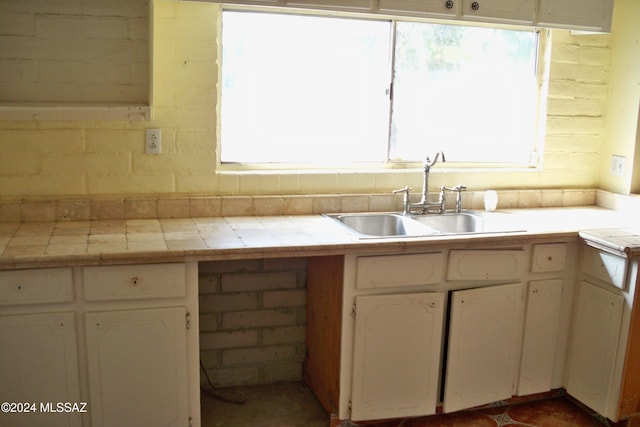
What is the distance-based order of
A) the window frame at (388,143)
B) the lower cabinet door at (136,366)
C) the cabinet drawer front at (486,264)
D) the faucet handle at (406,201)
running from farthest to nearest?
the faucet handle at (406,201)
the window frame at (388,143)
the cabinet drawer front at (486,264)
the lower cabinet door at (136,366)

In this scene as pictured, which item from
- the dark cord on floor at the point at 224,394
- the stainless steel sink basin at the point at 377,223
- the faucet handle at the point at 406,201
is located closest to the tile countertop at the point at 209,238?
the stainless steel sink basin at the point at 377,223

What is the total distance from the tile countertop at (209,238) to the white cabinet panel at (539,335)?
267mm

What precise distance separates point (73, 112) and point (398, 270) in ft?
4.81

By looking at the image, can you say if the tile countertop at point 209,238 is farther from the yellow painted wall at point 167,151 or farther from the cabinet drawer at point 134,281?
the yellow painted wall at point 167,151

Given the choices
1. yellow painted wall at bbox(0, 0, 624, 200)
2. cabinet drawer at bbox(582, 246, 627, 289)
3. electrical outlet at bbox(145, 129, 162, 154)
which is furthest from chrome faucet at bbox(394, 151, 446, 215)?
electrical outlet at bbox(145, 129, 162, 154)

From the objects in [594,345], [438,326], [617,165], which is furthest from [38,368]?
[617,165]

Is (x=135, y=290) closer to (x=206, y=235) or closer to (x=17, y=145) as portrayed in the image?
(x=206, y=235)

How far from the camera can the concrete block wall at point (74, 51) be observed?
2.54 meters

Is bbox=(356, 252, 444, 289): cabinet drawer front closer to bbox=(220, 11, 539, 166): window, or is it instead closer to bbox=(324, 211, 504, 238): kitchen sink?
bbox=(324, 211, 504, 238): kitchen sink

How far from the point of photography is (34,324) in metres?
2.34

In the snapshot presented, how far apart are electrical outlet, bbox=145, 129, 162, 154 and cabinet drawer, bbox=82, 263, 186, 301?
744 mm

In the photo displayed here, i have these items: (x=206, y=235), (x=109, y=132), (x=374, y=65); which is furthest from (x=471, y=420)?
(x=109, y=132)

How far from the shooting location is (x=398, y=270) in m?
2.70

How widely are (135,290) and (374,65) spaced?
167 centimetres
